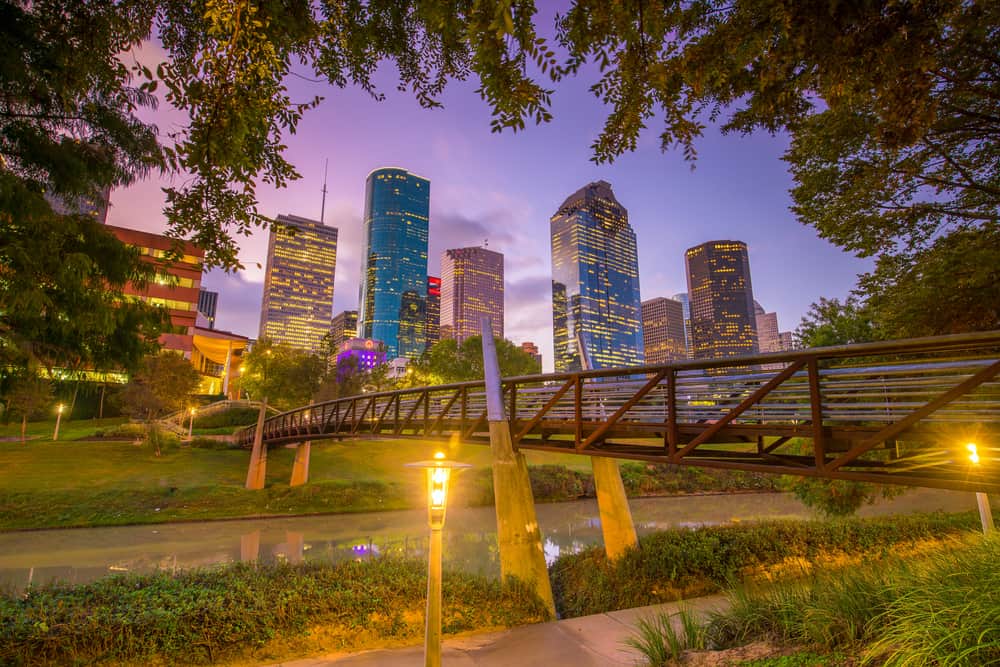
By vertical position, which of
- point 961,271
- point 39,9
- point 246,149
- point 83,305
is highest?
point 39,9

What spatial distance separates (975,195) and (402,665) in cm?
1473

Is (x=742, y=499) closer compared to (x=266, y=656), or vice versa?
(x=266, y=656)

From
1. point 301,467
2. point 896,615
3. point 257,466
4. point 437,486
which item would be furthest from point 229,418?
point 896,615

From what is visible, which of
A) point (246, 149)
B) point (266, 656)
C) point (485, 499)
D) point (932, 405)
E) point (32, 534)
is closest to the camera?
point (246, 149)

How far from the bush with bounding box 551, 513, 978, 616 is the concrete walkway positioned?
2.94 m

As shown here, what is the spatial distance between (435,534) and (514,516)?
565 centimetres

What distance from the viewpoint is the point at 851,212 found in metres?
10.5

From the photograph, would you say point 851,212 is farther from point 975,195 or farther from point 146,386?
point 146,386

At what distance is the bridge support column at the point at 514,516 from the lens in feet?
35.6

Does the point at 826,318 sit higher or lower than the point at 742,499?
higher

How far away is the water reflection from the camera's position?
54.6ft

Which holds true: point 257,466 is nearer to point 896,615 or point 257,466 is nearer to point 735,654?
point 735,654

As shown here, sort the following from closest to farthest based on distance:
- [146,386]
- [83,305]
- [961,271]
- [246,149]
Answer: [246,149], [83,305], [961,271], [146,386]

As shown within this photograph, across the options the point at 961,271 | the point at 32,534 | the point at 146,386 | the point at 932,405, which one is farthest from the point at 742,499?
the point at 146,386
